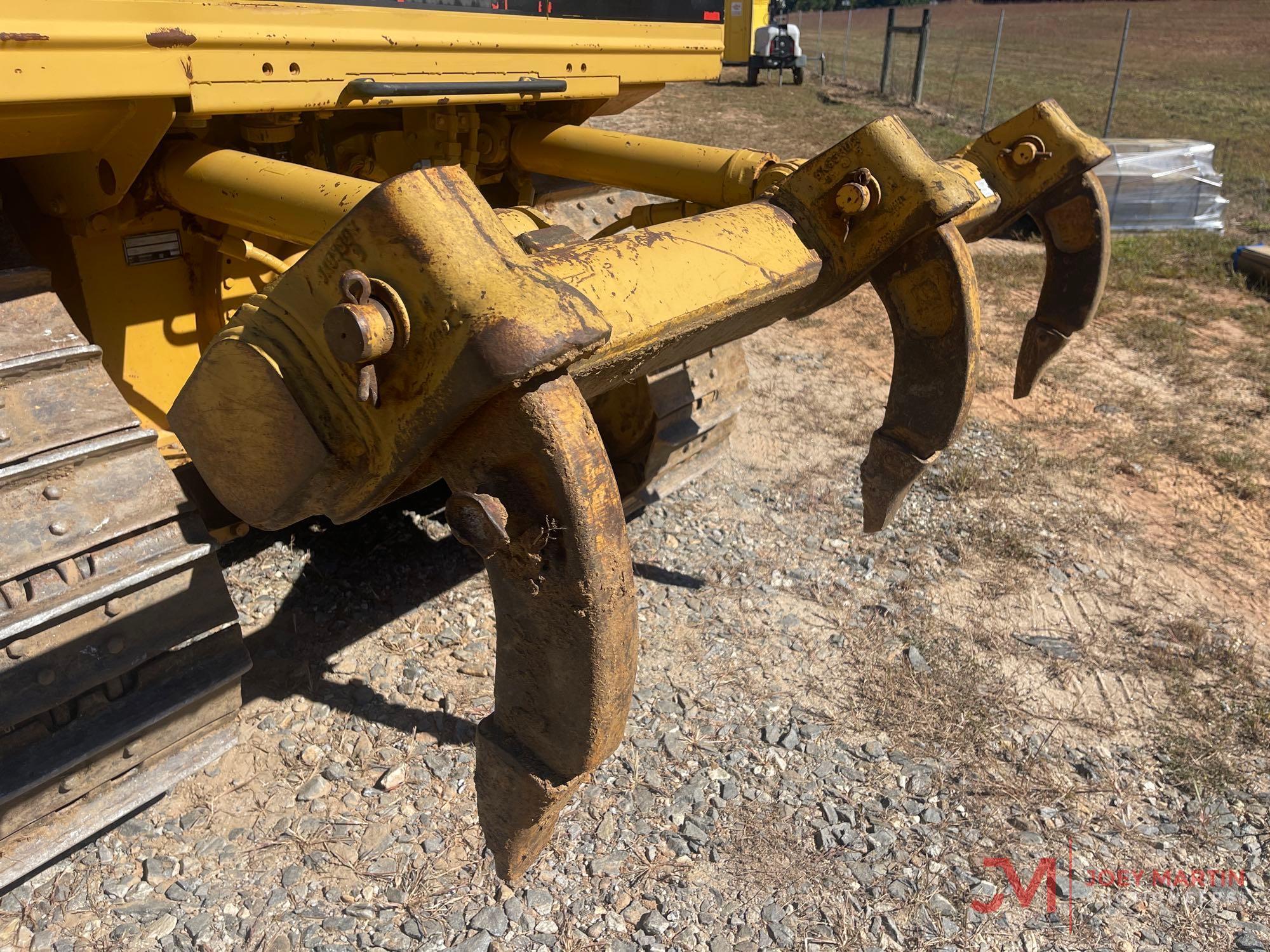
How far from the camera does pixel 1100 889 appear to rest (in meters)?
2.19

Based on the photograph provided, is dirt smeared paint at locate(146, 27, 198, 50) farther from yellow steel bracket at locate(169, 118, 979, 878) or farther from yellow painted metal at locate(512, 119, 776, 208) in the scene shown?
yellow painted metal at locate(512, 119, 776, 208)

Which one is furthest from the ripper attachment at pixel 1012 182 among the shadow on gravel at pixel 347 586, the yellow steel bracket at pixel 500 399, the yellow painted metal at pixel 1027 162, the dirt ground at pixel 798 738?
the shadow on gravel at pixel 347 586

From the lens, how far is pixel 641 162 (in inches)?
113

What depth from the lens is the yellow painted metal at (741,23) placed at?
3.67m

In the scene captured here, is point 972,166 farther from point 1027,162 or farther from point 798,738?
point 798,738

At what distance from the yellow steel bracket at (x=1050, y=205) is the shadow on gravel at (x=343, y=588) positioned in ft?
6.59

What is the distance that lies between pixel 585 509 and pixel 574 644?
0.66 feet

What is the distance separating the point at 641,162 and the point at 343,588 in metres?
1.69

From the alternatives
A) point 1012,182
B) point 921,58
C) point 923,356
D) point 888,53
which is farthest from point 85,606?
point 888,53

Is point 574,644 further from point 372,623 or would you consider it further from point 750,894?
point 372,623

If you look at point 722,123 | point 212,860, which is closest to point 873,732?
point 212,860

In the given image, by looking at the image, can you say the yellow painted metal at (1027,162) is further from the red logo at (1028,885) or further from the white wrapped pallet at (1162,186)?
the white wrapped pallet at (1162,186)

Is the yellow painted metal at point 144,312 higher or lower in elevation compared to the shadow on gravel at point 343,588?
higher

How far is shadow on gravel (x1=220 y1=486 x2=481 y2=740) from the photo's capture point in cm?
267
